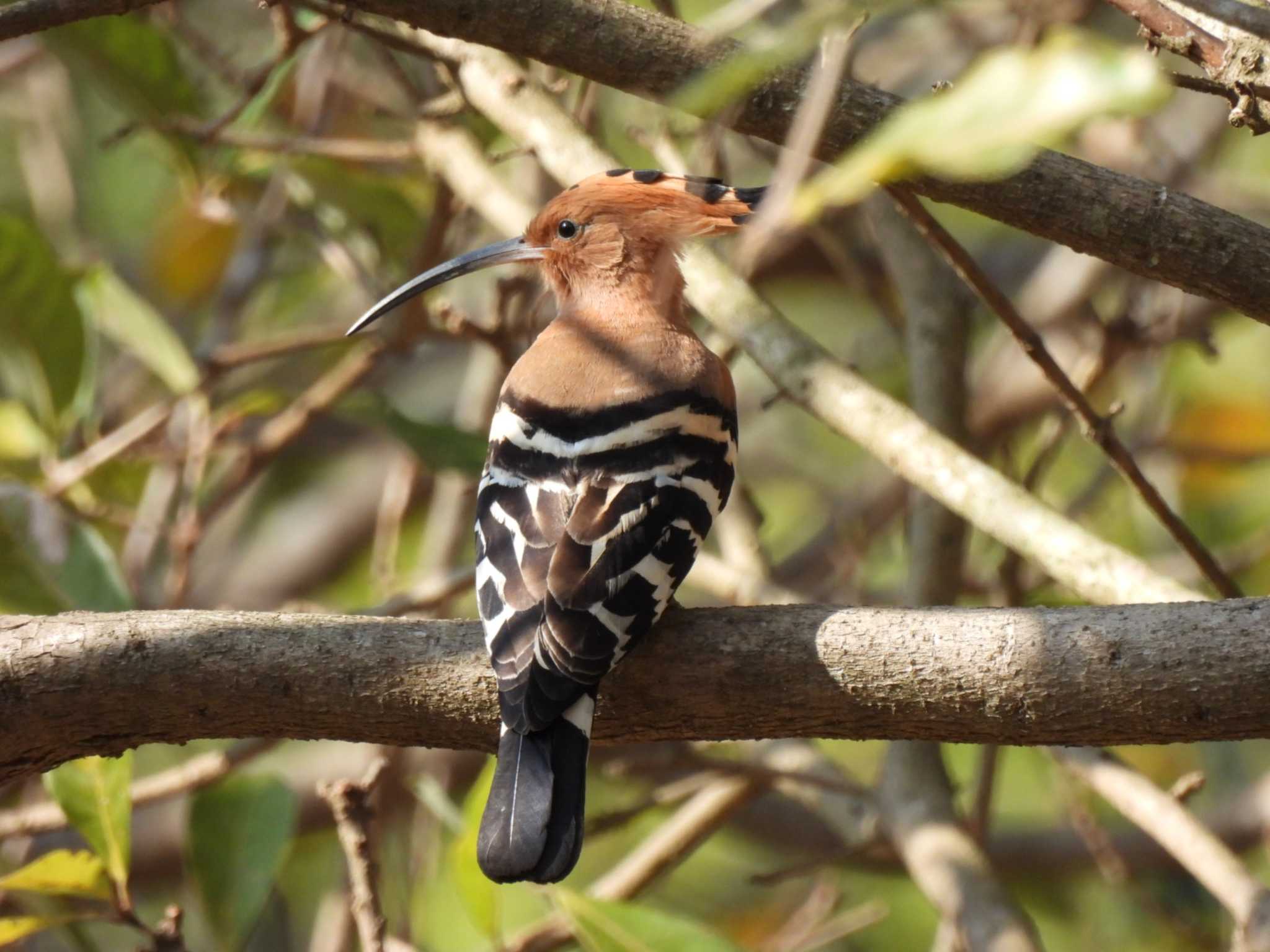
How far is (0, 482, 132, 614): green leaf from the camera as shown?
2986mm

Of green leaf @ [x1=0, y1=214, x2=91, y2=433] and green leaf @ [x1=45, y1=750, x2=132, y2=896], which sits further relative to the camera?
green leaf @ [x1=0, y1=214, x2=91, y2=433]

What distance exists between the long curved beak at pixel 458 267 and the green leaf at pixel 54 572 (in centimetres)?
70

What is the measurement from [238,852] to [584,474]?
1.02 m

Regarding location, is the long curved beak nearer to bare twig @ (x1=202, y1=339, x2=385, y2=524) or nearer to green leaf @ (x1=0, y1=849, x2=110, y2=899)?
bare twig @ (x1=202, y1=339, x2=385, y2=524)

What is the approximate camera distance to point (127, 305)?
3646 millimetres

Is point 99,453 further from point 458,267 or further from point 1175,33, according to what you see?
point 1175,33

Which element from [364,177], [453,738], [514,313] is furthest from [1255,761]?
[453,738]

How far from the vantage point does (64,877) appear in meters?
2.36

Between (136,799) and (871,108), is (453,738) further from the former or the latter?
(136,799)

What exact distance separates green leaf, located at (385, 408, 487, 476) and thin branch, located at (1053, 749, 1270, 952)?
1.35 meters

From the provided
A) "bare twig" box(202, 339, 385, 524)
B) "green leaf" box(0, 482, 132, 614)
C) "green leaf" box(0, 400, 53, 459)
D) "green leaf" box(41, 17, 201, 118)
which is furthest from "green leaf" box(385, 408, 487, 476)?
"green leaf" box(41, 17, 201, 118)

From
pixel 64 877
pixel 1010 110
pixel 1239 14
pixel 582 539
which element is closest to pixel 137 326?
pixel 64 877

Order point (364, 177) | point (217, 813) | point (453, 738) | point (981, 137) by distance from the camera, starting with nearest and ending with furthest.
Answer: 1. point (981, 137)
2. point (453, 738)
3. point (217, 813)
4. point (364, 177)

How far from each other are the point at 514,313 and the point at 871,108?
1968 millimetres
